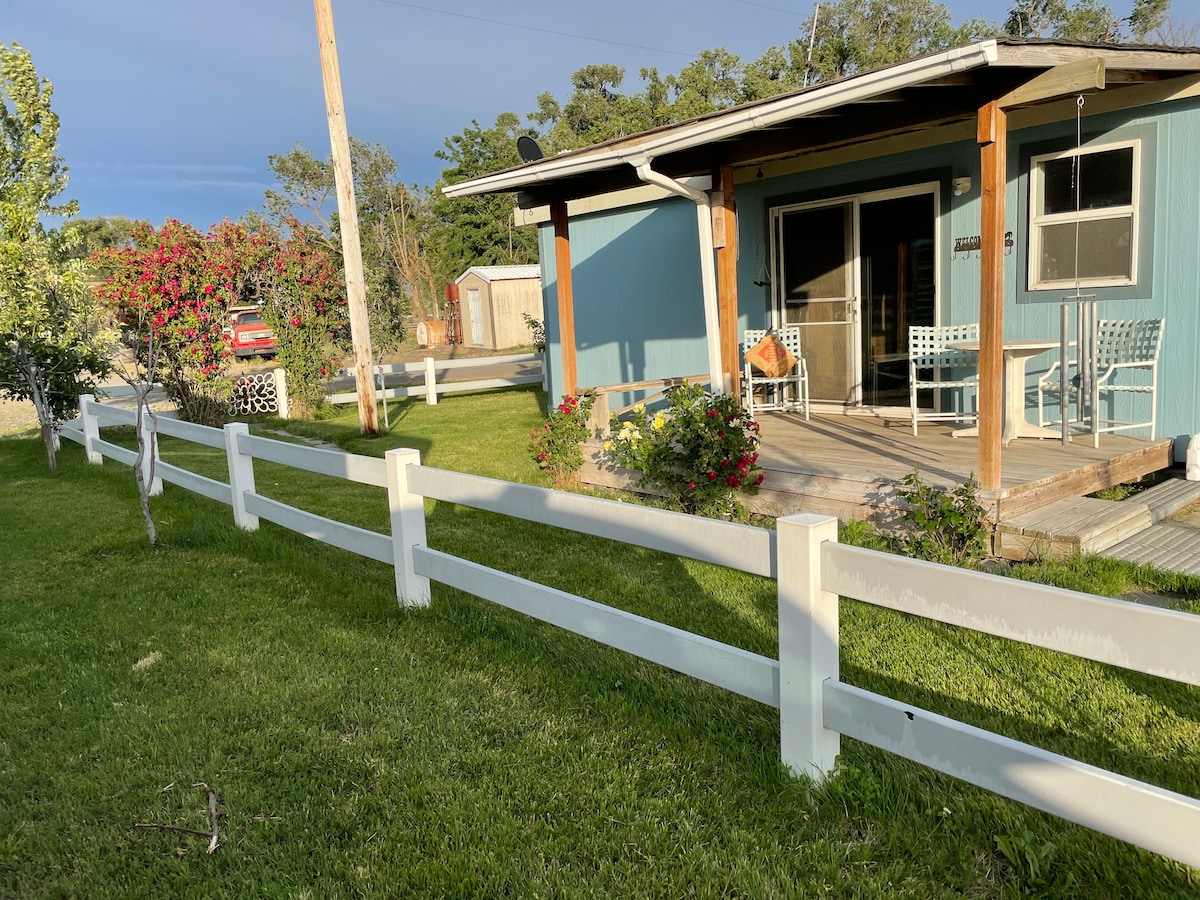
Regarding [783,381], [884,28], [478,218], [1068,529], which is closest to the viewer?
[1068,529]

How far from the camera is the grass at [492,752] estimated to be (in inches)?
95.1

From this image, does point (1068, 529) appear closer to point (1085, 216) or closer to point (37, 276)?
point (1085, 216)

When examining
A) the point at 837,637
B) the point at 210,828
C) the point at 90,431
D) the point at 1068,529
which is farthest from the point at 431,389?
the point at 837,637

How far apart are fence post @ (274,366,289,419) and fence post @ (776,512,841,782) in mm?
12570

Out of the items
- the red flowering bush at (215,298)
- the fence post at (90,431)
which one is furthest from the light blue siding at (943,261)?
the fence post at (90,431)

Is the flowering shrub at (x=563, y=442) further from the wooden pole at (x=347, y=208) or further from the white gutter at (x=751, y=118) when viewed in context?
the wooden pole at (x=347, y=208)

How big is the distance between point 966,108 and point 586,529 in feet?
12.1

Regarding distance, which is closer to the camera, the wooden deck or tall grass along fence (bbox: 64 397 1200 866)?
tall grass along fence (bbox: 64 397 1200 866)

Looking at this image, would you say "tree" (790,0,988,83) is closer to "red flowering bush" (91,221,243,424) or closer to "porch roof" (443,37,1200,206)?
"red flowering bush" (91,221,243,424)

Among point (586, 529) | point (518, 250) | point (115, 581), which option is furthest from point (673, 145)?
point (518, 250)

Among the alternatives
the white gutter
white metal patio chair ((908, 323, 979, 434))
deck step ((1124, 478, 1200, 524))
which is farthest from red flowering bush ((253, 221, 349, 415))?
deck step ((1124, 478, 1200, 524))

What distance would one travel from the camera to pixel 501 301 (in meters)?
31.0

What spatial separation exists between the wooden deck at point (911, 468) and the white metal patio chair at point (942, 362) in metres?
0.23

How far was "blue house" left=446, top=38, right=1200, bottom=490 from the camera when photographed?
16.6 feet
